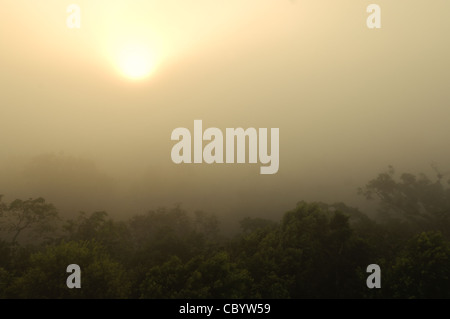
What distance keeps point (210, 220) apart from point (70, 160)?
65.6m

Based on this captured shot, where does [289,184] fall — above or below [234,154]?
below

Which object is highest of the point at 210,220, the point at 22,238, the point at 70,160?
the point at 70,160

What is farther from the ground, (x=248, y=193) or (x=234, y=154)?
(x=234, y=154)

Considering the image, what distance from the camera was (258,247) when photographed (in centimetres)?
3628

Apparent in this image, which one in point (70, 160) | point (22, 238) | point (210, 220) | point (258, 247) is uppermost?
point (70, 160)

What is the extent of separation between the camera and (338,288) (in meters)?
31.4

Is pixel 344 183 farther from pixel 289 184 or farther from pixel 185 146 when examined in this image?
pixel 185 146

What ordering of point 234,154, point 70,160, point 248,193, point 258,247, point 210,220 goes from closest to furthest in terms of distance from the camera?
point 258,247, point 210,220, point 70,160, point 248,193, point 234,154

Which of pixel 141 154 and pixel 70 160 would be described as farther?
pixel 141 154

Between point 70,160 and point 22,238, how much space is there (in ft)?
108

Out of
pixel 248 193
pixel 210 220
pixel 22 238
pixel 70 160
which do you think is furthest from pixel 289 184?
pixel 22 238

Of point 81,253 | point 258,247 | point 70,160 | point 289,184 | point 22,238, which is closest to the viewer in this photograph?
point 81,253
